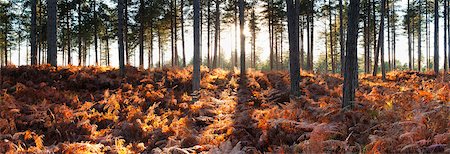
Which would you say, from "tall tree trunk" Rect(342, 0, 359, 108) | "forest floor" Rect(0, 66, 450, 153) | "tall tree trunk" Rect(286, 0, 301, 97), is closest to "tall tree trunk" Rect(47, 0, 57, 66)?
"forest floor" Rect(0, 66, 450, 153)

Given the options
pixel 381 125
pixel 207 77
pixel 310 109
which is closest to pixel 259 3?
pixel 207 77

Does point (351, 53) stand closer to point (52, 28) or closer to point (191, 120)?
point (191, 120)

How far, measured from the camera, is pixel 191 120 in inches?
337

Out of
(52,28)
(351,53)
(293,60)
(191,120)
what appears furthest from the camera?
(52,28)

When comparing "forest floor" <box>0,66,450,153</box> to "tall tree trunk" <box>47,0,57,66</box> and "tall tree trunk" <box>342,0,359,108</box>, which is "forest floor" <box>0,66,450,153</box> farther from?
"tall tree trunk" <box>47,0,57,66</box>

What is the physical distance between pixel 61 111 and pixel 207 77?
770cm

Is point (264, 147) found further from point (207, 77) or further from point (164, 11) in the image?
point (164, 11)

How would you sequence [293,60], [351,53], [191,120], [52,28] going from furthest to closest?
[52,28] → [293,60] → [191,120] → [351,53]

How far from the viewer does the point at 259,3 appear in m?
28.9

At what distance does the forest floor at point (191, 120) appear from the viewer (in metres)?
5.16

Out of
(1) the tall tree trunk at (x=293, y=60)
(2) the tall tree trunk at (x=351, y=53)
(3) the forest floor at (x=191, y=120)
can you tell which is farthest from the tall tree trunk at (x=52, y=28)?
(2) the tall tree trunk at (x=351, y=53)

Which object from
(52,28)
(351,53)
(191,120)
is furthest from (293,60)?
(52,28)

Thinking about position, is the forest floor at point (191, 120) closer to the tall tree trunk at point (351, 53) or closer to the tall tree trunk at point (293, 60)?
the tall tree trunk at point (351, 53)

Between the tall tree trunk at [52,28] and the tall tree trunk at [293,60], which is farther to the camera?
the tall tree trunk at [52,28]
